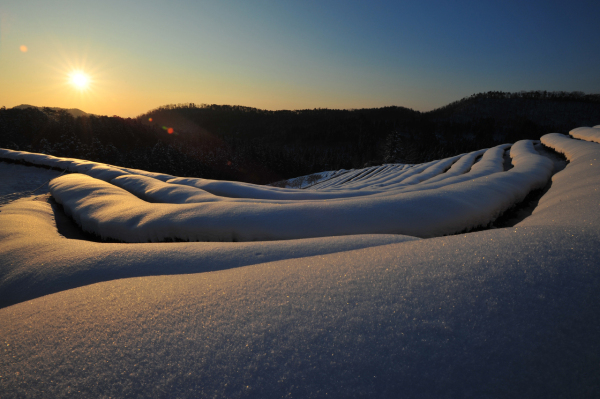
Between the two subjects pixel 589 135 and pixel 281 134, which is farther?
pixel 281 134

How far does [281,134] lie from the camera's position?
146 metres

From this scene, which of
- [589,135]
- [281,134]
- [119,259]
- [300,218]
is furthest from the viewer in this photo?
[281,134]

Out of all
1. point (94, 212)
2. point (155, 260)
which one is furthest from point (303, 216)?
point (94, 212)

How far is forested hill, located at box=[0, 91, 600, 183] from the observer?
192ft

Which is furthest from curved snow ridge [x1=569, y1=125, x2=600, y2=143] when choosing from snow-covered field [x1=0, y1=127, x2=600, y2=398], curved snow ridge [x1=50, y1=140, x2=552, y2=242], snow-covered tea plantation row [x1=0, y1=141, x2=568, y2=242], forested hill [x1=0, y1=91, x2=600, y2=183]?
forested hill [x1=0, y1=91, x2=600, y2=183]

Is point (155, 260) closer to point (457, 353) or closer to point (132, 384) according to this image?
point (132, 384)

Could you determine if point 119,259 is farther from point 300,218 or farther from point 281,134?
point 281,134

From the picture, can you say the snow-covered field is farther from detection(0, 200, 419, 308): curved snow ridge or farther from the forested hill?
the forested hill

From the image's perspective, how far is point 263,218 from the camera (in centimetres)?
451

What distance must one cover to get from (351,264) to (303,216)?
8.56 feet

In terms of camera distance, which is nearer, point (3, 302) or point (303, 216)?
point (3, 302)

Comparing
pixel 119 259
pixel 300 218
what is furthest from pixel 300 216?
pixel 119 259

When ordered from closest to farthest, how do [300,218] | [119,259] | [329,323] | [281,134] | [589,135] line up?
[329,323]
[119,259]
[300,218]
[589,135]
[281,134]

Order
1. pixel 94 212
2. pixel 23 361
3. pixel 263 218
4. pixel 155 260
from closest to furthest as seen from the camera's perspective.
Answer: pixel 23 361 → pixel 155 260 → pixel 263 218 → pixel 94 212
